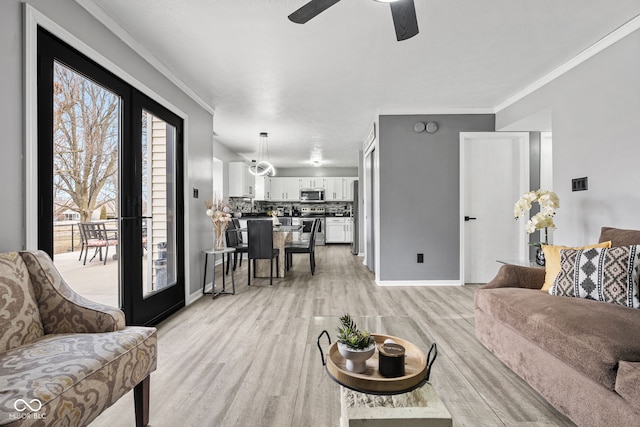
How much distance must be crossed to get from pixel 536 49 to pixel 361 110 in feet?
6.83

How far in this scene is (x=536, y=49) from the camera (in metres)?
2.72

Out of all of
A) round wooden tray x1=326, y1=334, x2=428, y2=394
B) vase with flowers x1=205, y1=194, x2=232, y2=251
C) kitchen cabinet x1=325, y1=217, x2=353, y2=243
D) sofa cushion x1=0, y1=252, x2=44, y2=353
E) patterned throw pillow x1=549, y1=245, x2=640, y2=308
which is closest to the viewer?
round wooden tray x1=326, y1=334, x2=428, y2=394

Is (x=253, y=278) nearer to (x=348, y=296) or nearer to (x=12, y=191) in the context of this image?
(x=348, y=296)

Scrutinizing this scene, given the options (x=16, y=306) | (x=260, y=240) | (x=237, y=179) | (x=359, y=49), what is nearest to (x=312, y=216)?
(x=237, y=179)

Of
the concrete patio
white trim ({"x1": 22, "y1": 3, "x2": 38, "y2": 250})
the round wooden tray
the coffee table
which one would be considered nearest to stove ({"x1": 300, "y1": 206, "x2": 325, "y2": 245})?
the concrete patio

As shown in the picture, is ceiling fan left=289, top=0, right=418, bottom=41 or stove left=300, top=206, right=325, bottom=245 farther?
stove left=300, top=206, right=325, bottom=245

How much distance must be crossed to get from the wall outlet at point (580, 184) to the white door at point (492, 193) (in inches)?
57.1

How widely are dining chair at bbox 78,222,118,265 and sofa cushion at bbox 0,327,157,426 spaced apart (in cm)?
93

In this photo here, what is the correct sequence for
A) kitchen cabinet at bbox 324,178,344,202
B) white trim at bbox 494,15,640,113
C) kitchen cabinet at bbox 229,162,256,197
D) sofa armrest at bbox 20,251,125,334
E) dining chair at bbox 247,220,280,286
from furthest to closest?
kitchen cabinet at bbox 324,178,344,202 → kitchen cabinet at bbox 229,162,256,197 → dining chair at bbox 247,220,280,286 → white trim at bbox 494,15,640,113 → sofa armrest at bbox 20,251,125,334

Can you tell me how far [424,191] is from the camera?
4.34 meters

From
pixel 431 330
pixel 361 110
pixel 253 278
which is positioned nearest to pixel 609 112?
pixel 431 330

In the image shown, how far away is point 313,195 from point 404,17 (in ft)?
25.8

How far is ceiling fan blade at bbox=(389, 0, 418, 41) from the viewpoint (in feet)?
5.12

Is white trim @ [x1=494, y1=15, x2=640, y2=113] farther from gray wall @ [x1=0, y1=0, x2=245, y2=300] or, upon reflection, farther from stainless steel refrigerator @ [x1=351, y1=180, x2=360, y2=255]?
stainless steel refrigerator @ [x1=351, y1=180, x2=360, y2=255]
